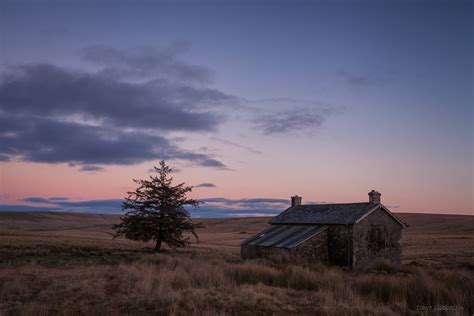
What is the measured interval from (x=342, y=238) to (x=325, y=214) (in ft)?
10.0

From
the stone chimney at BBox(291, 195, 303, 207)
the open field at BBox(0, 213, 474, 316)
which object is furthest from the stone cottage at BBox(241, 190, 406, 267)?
the open field at BBox(0, 213, 474, 316)

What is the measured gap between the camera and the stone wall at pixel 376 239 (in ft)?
84.5

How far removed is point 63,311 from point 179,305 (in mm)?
2783

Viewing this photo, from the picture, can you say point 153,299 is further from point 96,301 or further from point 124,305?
point 96,301

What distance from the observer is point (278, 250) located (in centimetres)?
2544

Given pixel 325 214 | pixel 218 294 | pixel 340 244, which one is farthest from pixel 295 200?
pixel 218 294

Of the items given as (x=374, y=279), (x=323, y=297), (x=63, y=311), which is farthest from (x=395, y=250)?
(x=63, y=311)

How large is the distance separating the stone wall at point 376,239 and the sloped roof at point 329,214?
0.50m

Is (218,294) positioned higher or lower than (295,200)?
lower

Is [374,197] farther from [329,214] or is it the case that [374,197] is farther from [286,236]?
[286,236]

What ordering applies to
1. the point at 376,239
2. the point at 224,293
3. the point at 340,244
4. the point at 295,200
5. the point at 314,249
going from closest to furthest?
the point at 224,293, the point at 314,249, the point at 340,244, the point at 376,239, the point at 295,200

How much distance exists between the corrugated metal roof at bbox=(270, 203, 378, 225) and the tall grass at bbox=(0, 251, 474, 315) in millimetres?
11601

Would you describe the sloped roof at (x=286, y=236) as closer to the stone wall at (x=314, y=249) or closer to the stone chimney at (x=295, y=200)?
the stone wall at (x=314, y=249)

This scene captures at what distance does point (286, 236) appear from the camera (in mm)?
27578
